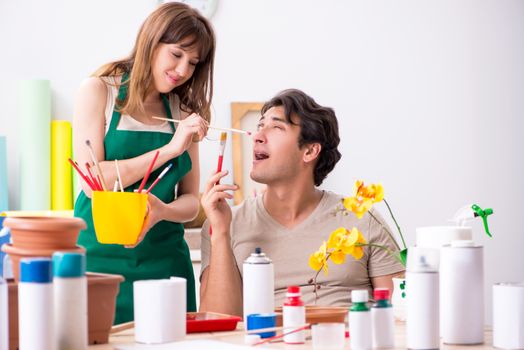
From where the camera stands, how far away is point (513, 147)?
14.4ft

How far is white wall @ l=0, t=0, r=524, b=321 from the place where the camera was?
12.4 feet

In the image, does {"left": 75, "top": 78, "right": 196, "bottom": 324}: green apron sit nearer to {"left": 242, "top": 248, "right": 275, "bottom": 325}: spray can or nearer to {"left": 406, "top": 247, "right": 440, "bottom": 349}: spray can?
{"left": 242, "top": 248, "right": 275, "bottom": 325}: spray can

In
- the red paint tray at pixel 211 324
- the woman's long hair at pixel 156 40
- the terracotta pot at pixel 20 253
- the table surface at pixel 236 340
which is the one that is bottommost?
the table surface at pixel 236 340

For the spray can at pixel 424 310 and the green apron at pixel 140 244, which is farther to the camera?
the green apron at pixel 140 244

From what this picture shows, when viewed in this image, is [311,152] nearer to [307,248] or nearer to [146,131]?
[307,248]

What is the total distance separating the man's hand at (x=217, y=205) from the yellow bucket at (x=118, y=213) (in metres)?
0.52

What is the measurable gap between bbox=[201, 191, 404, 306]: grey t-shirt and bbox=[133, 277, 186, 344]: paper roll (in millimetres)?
905

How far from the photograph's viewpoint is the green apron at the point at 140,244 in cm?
234

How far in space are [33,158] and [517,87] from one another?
100 inches

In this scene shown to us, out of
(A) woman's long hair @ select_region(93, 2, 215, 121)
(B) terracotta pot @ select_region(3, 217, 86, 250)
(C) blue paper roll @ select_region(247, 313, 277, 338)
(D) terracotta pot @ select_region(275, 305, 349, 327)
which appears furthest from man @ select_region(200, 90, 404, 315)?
(B) terracotta pot @ select_region(3, 217, 86, 250)

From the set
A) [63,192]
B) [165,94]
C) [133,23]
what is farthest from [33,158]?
[165,94]

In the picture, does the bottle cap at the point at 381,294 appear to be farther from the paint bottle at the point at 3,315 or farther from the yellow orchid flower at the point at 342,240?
the paint bottle at the point at 3,315

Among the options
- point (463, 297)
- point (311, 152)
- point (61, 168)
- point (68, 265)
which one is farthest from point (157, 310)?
point (61, 168)

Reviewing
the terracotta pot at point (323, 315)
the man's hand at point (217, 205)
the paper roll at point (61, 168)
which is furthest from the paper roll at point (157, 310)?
the paper roll at point (61, 168)
